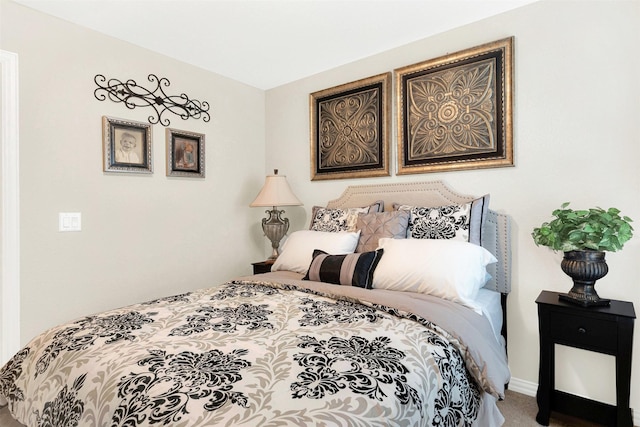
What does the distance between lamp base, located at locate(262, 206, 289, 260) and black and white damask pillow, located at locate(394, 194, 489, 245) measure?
4.33 feet

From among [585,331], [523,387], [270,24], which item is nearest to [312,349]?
[585,331]

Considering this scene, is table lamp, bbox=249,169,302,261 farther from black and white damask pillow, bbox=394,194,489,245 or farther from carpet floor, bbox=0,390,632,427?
carpet floor, bbox=0,390,632,427

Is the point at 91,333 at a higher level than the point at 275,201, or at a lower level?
lower

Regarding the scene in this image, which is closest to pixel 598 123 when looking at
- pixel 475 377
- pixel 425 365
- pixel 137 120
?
pixel 475 377

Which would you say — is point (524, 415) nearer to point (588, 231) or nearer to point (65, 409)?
point (588, 231)

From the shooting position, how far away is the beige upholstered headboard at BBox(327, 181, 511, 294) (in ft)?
7.16

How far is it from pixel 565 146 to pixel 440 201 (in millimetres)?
785

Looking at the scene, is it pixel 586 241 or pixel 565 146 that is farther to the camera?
pixel 565 146

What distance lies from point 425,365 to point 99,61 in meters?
2.77

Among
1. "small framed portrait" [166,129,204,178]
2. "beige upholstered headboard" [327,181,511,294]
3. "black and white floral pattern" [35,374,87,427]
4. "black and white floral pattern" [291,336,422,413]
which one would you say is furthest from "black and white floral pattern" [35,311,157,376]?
"beige upholstered headboard" [327,181,511,294]

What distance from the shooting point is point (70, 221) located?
7.41 feet

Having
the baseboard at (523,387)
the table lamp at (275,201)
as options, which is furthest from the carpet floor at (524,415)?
the table lamp at (275,201)

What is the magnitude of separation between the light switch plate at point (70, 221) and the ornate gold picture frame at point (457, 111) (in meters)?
2.31

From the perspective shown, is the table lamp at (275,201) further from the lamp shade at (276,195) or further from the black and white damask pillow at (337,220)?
the black and white damask pillow at (337,220)
